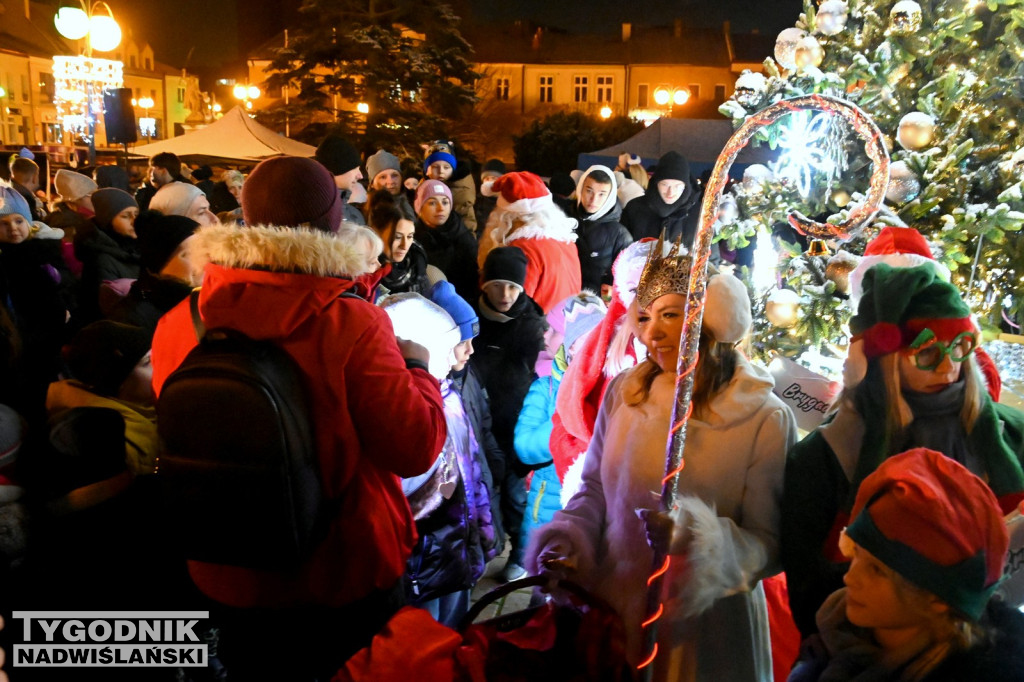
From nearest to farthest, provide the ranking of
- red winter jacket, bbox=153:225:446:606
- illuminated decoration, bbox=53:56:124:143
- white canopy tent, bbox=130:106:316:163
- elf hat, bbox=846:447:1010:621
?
elf hat, bbox=846:447:1010:621
red winter jacket, bbox=153:225:446:606
illuminated decoration, bbox=53:56:124:143
white canopy tent, bbox=130:106:316:163

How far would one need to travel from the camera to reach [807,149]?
489 centimetres

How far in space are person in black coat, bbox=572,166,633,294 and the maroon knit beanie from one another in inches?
184

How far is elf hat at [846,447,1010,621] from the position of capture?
1.59 metres

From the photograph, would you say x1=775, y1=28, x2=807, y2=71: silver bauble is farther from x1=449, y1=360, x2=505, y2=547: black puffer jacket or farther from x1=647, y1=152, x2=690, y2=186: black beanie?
x1=449, y1=360, x2=505, y2=547: black puffer jacket

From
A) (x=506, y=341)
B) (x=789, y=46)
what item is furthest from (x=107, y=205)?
(x=789, y=46)

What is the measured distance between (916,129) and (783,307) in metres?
1.26

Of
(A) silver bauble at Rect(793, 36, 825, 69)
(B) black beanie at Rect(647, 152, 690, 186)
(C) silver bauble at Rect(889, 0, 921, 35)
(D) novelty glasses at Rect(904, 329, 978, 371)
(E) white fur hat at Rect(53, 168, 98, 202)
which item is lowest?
(D) novelty glasses at Rect(904, 329, 978, 371)

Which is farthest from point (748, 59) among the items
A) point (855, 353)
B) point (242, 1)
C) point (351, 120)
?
point (855, 353)

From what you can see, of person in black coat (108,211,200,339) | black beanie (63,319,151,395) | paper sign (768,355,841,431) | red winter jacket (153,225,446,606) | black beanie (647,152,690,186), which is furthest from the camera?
black beanie (647,152,690,186)

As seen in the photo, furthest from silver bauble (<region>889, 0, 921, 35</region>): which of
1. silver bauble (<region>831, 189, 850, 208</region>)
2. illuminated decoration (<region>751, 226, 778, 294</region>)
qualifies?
illuminated decoration (<region>751, 226, 778, 294</region>)

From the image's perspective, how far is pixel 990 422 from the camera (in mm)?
2248

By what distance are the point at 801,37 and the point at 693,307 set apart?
3.71 meters

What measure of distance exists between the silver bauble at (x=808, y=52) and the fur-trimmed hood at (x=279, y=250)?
3.77m

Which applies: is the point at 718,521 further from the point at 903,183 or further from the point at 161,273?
the point at 903,183
